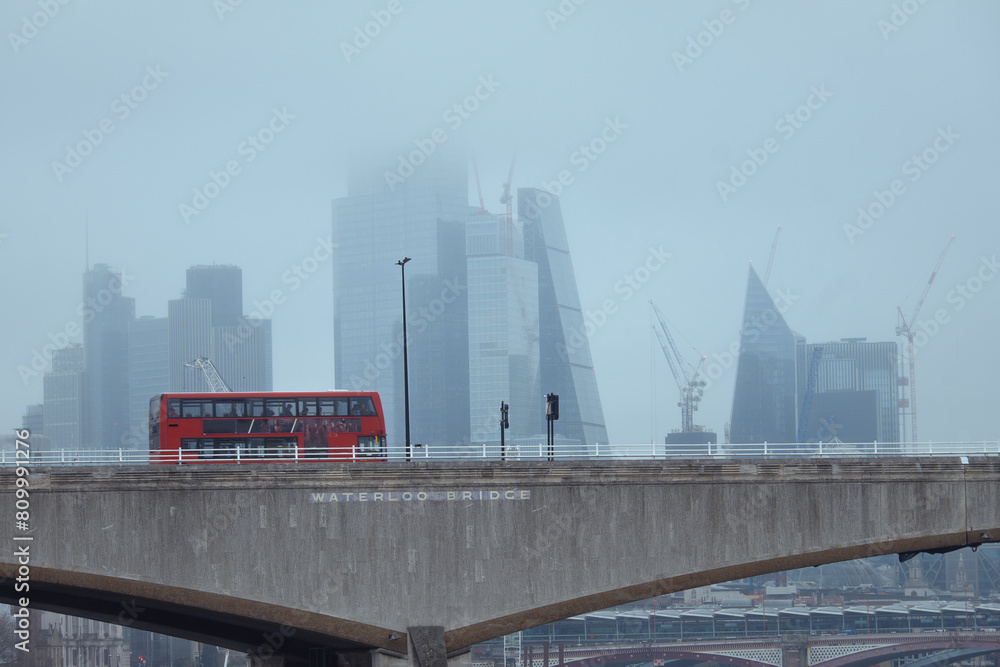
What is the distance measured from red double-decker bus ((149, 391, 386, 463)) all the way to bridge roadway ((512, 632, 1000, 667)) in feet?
357

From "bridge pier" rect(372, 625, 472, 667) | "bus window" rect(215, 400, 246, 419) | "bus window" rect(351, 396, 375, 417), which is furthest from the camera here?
"bus window" rect(351, 396, 375, 417)

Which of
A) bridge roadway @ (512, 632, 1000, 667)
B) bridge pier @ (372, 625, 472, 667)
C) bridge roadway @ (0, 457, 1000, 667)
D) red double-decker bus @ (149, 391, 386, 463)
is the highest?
red double-decker bus @ (149, 391, 386, 463)

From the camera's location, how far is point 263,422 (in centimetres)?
4997

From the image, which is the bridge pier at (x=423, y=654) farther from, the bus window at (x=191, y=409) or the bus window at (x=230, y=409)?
the bus window at (x=191, y=409)

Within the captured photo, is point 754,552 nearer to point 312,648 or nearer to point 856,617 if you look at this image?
point 312,648

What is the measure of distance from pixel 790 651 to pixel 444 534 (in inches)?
5044

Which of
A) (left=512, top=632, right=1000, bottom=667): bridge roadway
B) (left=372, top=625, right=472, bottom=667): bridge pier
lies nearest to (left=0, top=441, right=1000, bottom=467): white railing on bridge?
(left=372, top=625, right=472, bottom=667): bridge pier

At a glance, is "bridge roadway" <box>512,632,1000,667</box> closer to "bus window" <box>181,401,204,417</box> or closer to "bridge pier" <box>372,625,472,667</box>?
"bus window" <box>181,401,204,417</box>

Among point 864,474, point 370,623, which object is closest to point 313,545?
point 370,623

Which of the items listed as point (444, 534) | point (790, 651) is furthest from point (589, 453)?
point (790, 651)

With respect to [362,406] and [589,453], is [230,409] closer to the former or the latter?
[362,406]

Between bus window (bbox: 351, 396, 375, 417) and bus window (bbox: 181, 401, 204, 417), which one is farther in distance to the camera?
bus window (bbox: 351, 396, 375, 417)

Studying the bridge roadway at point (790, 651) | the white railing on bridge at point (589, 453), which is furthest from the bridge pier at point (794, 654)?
the white railing on bridge at point (589, 453)

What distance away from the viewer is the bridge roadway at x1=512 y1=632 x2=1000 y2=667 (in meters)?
156
